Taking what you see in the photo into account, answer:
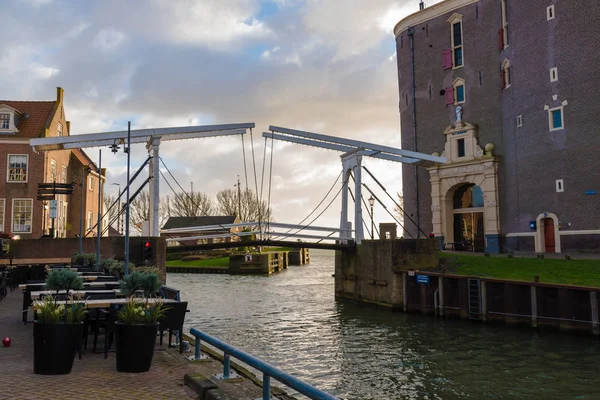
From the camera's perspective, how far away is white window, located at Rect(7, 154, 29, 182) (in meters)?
32.4

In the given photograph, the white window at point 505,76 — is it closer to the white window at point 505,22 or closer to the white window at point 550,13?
the white window at point 505,22

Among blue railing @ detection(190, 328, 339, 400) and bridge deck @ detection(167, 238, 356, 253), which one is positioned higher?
bridge deck @ detection(167, 238, 356, 253)

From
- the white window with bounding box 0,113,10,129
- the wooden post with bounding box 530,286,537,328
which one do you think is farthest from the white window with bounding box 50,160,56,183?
the wooden post with bounding box 530,286,537,328

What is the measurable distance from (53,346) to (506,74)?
28.6 meters

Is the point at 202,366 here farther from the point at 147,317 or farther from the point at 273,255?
the point at 273,255

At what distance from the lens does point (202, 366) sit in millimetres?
6746

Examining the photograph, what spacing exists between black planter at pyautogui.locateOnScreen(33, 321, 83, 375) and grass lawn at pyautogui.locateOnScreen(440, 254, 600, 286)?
1507 centimetres

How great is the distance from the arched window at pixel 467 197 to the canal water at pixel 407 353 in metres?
12.9

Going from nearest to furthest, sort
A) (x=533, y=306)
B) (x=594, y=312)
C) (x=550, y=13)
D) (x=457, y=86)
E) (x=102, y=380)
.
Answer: (x=102, y=380) → (x=594, y=312) → (x=533, y=306) → (x=550, y=13) → (x=457, y=86)

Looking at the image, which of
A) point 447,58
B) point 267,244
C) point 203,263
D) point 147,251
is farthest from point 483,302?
point 203,263

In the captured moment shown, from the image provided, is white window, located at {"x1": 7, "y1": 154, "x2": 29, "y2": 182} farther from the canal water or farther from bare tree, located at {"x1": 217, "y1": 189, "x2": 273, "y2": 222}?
bare tree, located at {"x1": 217, "y1": 189, "x2": 273, "y2": 222}

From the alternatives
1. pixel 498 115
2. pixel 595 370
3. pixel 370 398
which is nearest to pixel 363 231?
pixel 498 115

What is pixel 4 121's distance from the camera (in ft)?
109

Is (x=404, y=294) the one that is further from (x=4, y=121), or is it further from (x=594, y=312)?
(x=4, y=121)
